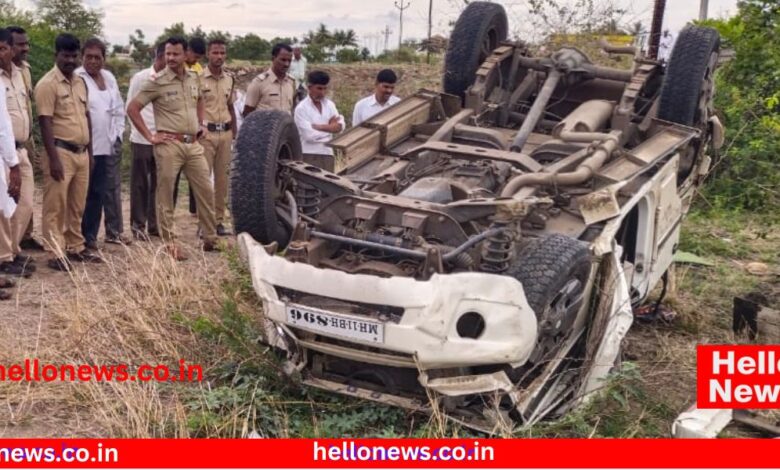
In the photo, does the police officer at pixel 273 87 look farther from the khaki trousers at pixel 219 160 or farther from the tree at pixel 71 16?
the tree at pixel 71 16

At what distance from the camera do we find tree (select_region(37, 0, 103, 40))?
22.6 metres

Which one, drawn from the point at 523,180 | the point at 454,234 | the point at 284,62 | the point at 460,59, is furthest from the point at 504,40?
the point at 454,234

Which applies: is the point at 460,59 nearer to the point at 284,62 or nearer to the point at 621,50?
the point at 621,50

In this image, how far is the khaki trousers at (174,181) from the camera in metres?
7.21

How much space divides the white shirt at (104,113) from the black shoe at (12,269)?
115 cm

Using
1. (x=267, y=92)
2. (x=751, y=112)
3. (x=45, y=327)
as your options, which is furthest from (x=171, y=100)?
(x=751, y=112)

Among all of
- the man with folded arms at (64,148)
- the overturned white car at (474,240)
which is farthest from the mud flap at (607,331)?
the man with folded arms at (64,148)

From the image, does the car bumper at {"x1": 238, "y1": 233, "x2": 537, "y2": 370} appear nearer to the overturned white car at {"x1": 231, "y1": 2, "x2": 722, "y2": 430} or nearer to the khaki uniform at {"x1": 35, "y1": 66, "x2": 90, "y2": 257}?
the overturned white car at {"x1": 231, "y1": 2, "x2": 722, "y2": 430}

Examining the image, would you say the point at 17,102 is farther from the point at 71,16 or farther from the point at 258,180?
the point at 71,16

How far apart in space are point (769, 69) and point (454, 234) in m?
7.40

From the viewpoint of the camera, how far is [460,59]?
6.96 m

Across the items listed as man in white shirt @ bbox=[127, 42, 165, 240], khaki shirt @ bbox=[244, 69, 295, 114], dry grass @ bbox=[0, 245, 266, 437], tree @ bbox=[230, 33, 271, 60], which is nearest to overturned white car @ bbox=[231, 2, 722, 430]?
dry grass @ bbox=[0, 245, 266, 437]

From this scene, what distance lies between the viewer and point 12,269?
6.69 meters

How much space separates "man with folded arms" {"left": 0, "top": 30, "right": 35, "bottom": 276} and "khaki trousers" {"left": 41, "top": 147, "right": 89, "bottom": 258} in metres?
0.16
